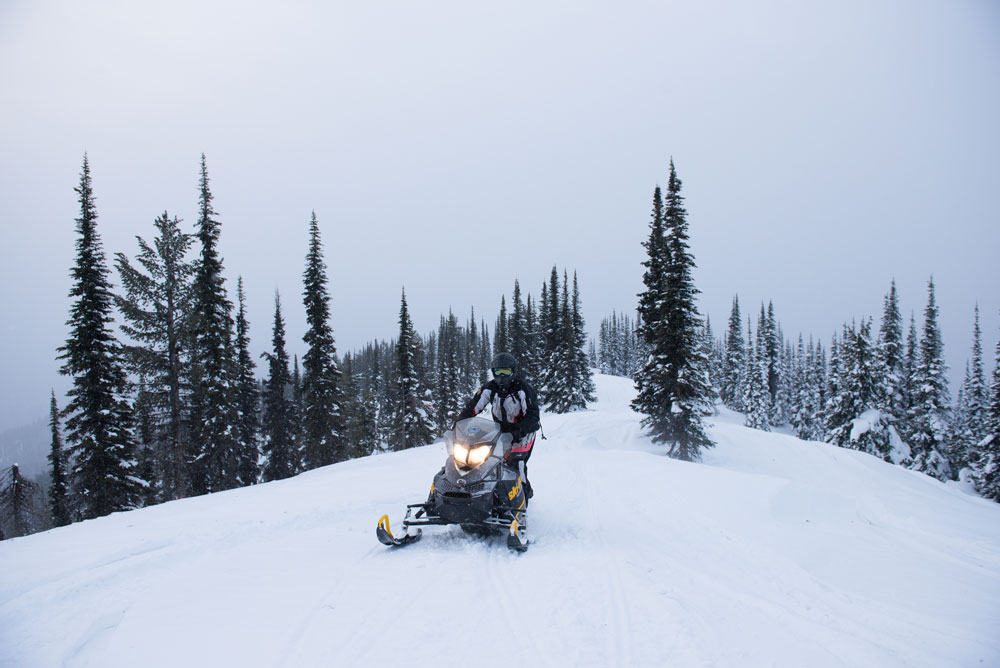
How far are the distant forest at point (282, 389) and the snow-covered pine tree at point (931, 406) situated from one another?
0.10 meters

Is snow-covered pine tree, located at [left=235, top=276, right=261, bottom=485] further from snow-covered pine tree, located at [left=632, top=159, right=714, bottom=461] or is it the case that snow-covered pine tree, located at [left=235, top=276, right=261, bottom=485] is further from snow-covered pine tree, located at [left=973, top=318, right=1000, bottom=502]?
snow-covered pine tree, located at [left=973, top=318, right=1000, bottom=502]

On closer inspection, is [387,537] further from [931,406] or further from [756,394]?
[756,394]

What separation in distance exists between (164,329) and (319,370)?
10.7 metres

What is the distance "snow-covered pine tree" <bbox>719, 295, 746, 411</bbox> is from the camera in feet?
213

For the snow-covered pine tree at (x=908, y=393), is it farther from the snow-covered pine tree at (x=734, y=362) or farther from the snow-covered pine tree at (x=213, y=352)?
the snow-covered pine tree at (x=213, y=352)

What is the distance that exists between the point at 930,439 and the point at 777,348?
3209cm

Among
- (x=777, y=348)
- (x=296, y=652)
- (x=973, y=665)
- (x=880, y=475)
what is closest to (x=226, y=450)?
(x=296, y=652)

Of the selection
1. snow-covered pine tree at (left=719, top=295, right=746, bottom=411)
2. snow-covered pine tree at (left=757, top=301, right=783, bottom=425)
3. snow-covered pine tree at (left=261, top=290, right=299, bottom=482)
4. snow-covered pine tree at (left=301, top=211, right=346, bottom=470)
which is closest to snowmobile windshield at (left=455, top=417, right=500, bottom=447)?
snow-covered pine tree at (left=301, top=211, right=346, bottom=470)

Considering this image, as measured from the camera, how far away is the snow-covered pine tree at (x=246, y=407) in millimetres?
30562

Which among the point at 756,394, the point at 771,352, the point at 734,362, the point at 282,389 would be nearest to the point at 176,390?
the point at 282,389

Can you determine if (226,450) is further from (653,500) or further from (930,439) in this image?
(930,439)

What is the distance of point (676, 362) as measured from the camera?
2192cm

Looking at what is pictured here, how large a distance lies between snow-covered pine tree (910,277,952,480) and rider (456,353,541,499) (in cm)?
3869

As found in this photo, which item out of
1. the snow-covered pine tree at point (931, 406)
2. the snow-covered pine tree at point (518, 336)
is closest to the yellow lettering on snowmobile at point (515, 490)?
the snow-covered pine tree at point (931, 406)
